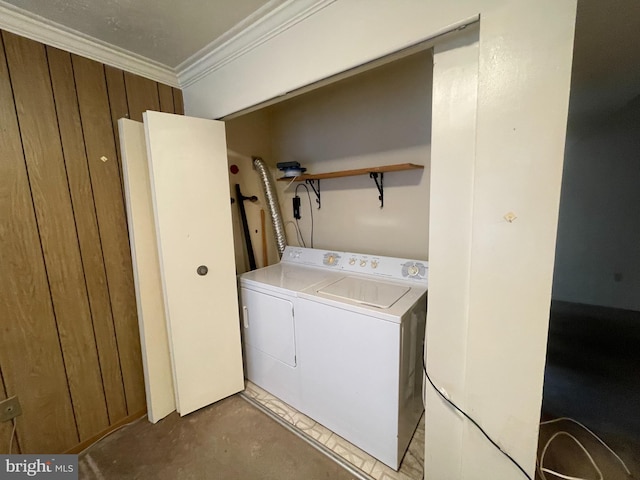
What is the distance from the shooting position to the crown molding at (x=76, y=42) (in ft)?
3.88

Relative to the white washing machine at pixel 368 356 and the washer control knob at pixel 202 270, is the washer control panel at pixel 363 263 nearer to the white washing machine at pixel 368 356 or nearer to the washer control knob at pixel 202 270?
the white washing machine at pixel 368 356

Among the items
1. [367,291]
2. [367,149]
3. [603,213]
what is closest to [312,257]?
[367,291]

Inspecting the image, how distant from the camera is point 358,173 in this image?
1.94 meters

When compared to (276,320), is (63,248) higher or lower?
higher

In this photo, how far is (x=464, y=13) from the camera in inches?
32.6

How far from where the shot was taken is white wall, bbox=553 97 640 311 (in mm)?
2957

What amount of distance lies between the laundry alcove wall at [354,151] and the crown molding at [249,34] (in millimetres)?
533

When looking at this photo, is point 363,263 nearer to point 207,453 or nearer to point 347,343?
point 347,343

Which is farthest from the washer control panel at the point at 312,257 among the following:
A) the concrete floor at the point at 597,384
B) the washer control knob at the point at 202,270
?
the concrete floor at the point at 597,384

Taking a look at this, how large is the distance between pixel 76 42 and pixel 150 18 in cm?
48

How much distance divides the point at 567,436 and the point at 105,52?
3445 millimetres

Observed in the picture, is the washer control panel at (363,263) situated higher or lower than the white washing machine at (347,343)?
higher

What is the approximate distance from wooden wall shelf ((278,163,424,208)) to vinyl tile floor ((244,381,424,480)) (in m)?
1.57

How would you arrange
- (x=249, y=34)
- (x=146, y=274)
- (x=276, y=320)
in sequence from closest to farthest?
1. (x=249, y=34)
2. (x=146, y=274)
3. (x=276, y=320)
